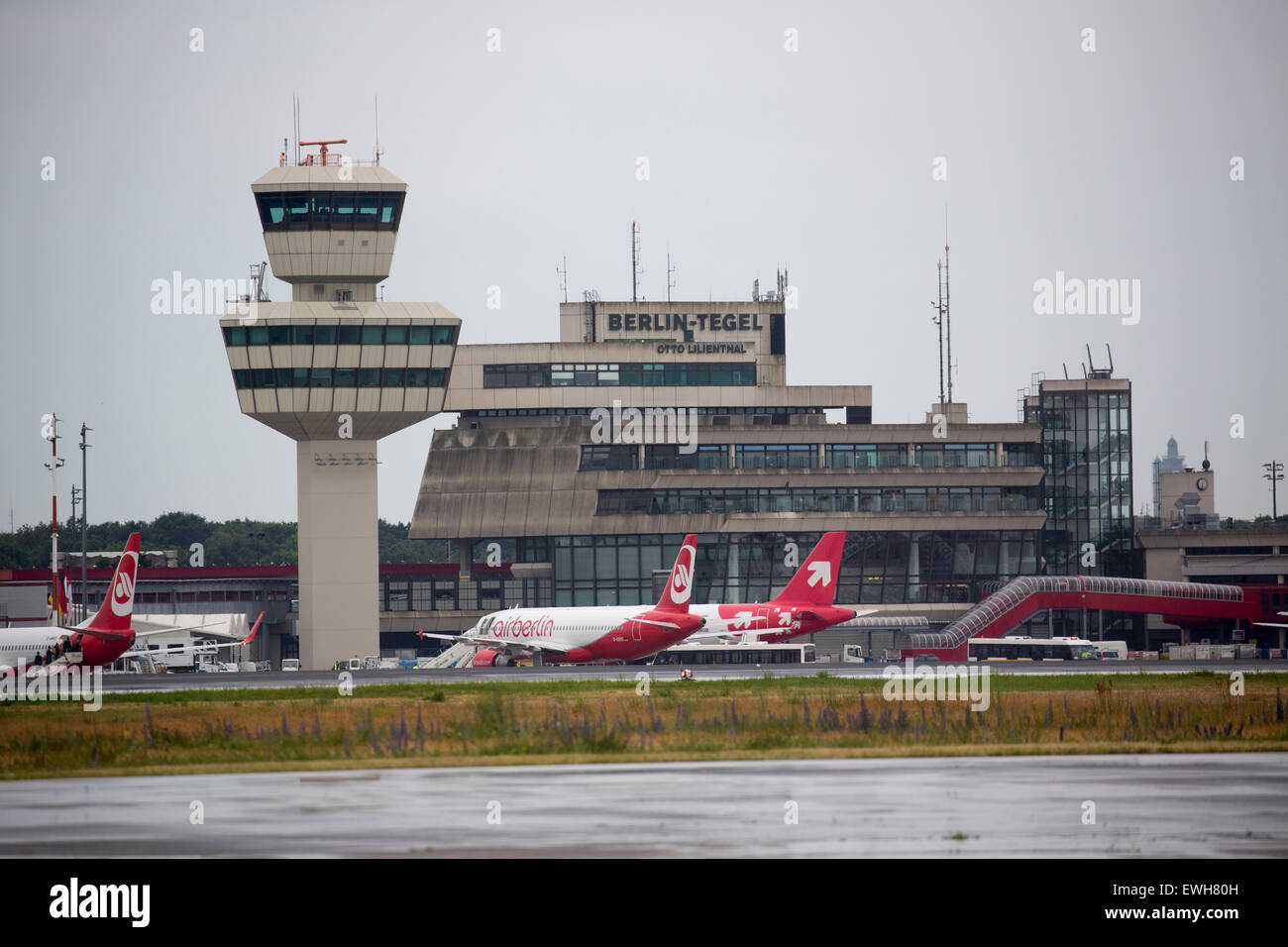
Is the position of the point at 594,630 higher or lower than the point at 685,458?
lower

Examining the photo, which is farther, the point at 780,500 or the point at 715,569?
the point at 780,500

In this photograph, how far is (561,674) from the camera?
284ft

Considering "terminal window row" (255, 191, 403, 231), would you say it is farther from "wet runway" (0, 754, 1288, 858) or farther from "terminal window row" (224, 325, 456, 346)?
"wet runway" (0, 754, 1288, 858)

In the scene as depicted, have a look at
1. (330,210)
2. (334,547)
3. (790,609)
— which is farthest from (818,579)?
(330,210)

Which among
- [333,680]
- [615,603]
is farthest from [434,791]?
[615,603]

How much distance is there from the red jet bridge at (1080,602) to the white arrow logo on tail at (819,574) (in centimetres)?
2393

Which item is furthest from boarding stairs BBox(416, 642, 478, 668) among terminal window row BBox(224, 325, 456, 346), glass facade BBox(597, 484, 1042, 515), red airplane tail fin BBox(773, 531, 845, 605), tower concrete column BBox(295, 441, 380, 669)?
glass facade BBox(597, 484, 1042, 515)

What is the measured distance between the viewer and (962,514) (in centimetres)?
13962

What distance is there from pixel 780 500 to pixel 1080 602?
28690mm

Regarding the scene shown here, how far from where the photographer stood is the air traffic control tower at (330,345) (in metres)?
107

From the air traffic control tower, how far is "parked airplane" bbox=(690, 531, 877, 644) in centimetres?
2605

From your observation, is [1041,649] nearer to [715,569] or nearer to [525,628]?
[715,569]

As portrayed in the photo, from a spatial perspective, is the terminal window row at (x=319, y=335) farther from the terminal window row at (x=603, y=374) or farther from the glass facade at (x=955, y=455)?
the glass facade at (x=955, y=455)

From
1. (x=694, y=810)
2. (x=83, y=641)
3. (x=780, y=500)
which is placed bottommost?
(x=83, y=641)
